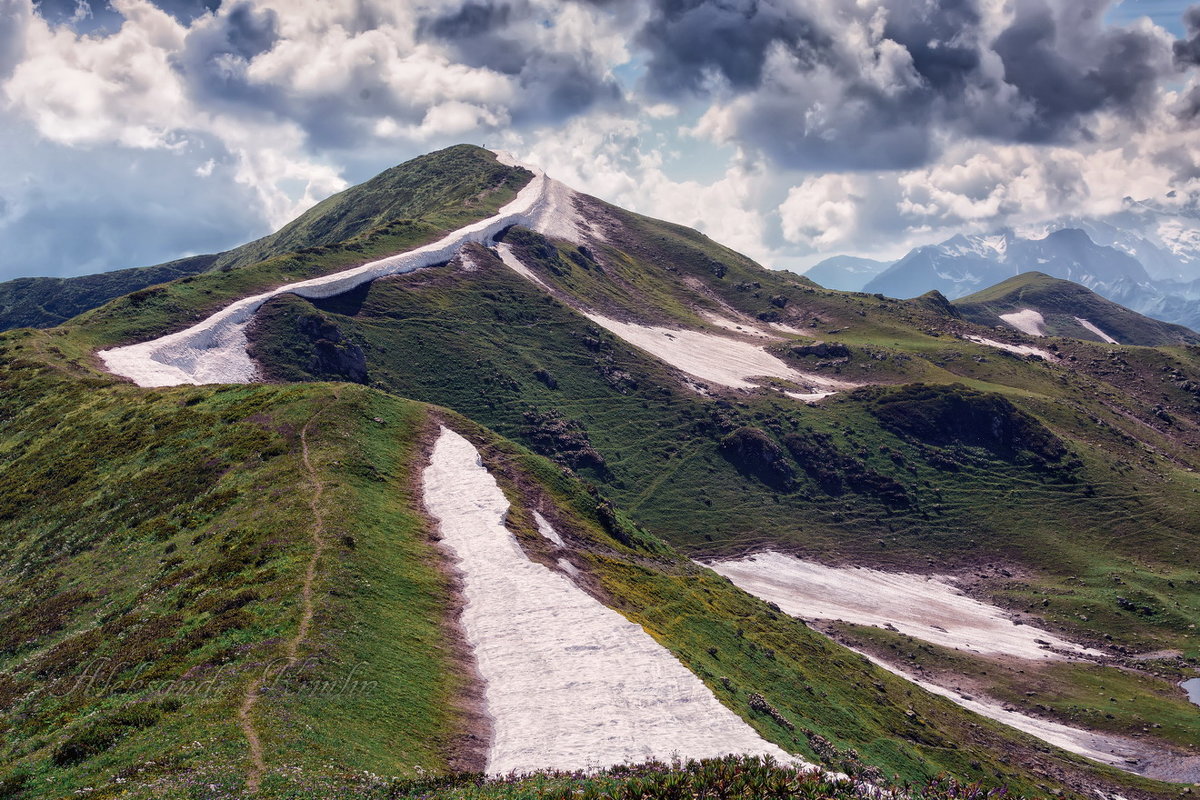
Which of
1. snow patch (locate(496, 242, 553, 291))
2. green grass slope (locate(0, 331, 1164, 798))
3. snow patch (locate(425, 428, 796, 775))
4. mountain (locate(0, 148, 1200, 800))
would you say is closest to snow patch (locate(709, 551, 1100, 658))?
mountain (locate(0, 148, 1200, 800))

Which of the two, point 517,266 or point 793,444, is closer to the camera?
point 793,444

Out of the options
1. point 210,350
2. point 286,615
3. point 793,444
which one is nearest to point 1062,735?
point 793,444

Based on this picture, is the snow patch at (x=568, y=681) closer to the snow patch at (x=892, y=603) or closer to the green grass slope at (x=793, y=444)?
the snow patch at (x=892, y=603)

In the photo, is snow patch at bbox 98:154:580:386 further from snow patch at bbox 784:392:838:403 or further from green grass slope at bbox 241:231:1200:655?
snow patch at bbox 784:392:838:403

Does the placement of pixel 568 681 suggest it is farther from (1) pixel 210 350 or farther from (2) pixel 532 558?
(1) pixel 210 350

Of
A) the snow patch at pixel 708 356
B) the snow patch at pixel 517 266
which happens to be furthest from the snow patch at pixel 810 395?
the snow patch at pixel 517 266

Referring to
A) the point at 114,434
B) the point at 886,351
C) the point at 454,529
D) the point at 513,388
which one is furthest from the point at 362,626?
the point at 886,351
